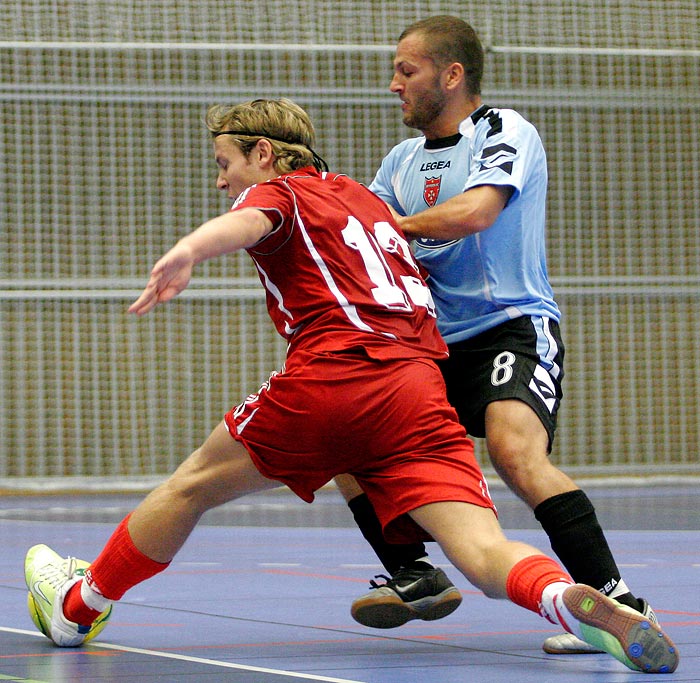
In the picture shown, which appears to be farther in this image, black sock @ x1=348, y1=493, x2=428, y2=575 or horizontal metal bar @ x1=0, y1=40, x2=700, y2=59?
horizontal metal bar @ x1=0, y1=40, x2=700, y2=59

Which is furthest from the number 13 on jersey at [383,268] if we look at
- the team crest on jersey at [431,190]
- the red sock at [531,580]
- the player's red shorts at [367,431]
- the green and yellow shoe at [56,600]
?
the green and yellow shoe at [56,600]

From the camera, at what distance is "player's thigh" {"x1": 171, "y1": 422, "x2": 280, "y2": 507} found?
310cm

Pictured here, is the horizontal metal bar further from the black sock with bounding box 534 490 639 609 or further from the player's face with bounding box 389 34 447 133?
the black sock with bounding box 534 490 639 609

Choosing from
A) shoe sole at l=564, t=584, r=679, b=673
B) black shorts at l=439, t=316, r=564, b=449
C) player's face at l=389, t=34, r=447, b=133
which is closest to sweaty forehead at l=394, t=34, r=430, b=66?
player's face at l=389, t=34, r=447, b=133

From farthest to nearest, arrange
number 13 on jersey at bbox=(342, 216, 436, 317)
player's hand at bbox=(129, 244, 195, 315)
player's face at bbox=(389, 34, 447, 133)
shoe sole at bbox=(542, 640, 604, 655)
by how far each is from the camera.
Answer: player's face at bbox=(389, 34, 447, 133), shoe sole at bbox=(542, 640, 604, 655), number 13 on jersey at bbox=(342, 216, 436, 317), player's hand at bbox=(129, 244, 195, 315)

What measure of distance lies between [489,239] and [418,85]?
439 mm

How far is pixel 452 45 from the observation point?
3596mm

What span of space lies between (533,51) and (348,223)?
867 centimetres

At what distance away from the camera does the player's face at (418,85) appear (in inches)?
141

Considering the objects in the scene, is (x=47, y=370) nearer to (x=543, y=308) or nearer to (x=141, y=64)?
(x=141, y=64)

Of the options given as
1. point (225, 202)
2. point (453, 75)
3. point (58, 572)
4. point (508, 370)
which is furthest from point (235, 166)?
point (225, 202)

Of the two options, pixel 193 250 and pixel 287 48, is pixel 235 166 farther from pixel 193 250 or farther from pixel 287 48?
pixel 287 48

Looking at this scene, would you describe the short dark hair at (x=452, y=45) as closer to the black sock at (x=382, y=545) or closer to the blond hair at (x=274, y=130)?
the blond hair at (x=274, y=130)

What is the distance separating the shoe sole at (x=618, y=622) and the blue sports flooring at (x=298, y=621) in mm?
120
